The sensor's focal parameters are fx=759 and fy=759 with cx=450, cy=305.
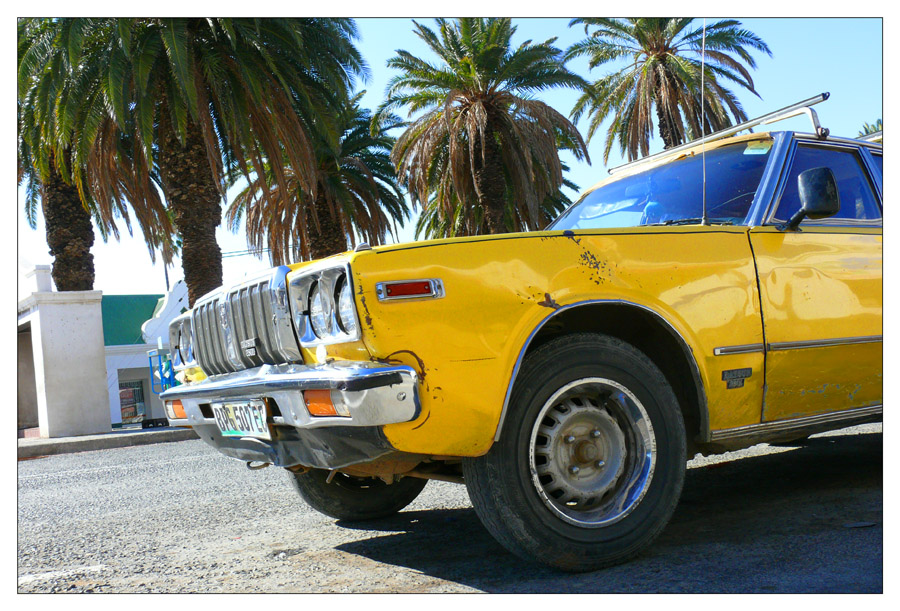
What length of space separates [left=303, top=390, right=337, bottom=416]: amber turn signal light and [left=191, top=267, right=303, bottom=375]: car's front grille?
0.27 metres

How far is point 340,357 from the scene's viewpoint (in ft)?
8.48

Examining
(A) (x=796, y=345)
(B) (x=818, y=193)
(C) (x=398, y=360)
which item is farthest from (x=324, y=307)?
(B) (x=818, y=193)

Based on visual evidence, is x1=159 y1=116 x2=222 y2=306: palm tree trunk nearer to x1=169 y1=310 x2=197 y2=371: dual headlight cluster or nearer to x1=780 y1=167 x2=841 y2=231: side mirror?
x1=169 y1=310 x2=197 y2=371: dual headlight cluster

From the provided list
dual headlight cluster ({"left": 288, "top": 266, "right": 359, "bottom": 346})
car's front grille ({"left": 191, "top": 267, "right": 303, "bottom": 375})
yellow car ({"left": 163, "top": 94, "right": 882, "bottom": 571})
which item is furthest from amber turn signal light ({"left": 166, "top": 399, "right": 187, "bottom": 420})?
dual headlight cluster ({"left": 288, "top": 266, "right": 359, "bottom": 346})

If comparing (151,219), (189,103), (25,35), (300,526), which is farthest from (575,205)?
(151,219)

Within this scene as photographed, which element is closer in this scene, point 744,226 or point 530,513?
point 530,513

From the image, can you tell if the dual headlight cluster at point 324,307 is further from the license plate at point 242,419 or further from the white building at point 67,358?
the white building at point 67,358

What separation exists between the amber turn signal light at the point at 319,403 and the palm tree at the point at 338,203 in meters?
18.1

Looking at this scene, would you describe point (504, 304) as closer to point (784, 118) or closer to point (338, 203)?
point (784, 118)

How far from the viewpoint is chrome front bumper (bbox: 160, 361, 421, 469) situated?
2.41 metres

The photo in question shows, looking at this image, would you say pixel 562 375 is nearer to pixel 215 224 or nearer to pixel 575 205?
pixel 575 205

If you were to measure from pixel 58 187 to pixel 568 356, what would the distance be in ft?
56.2

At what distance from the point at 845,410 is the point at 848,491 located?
2.23ft

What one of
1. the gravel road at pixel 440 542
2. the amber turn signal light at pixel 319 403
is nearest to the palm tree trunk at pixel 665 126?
the gravel road at pixel 440 542
